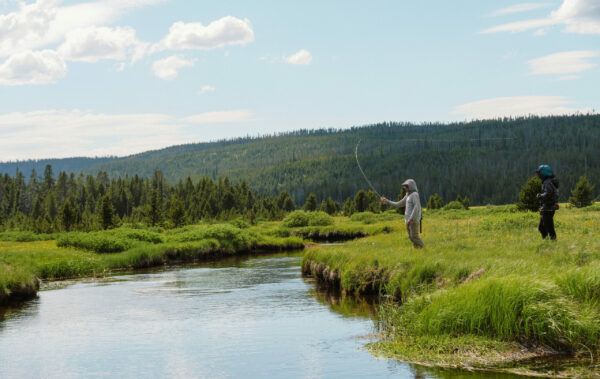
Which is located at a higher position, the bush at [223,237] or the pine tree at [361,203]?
the bush at [223,237]

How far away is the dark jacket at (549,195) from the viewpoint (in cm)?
1833

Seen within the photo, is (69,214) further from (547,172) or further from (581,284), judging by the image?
(581,284)

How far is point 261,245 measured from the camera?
53.8 meters

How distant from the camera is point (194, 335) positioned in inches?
622

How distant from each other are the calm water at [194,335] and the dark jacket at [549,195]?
6610 mm

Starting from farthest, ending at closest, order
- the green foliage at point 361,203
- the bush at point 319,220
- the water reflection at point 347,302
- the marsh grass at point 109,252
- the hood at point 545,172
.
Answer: the green foliage at point 361,203 < the bush at point 319,220 < the marsh grass at point 109,252 < the hood at point 545,172 < the water reflection at point 347,302

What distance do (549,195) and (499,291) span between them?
26.3 feet

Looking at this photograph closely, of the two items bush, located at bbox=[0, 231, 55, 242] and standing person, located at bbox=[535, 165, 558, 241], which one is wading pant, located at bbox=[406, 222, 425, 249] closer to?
standing person, located at bbox=[535, 165, 558, 241]

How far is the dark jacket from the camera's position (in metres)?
18.3

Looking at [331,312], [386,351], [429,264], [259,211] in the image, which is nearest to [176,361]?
[386,351]

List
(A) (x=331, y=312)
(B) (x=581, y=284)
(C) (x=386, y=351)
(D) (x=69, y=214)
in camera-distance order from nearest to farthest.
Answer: (B) (x=581, y=284) < (C) (x=386, y=351) < (A) (x=331, y=312) < (D) (x=69, y=214)

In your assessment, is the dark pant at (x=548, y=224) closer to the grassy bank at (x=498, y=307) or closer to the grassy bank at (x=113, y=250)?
the grassy bank at (x=498, y=307)

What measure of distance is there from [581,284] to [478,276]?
3280 mm

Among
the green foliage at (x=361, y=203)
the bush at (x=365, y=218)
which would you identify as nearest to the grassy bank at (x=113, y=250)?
the bush at (x=365, y=218)
